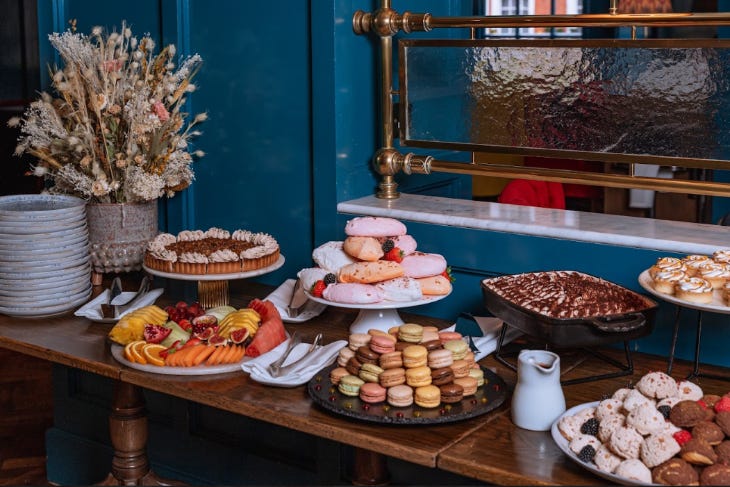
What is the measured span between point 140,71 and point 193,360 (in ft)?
3.80

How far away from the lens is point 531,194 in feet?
12.0

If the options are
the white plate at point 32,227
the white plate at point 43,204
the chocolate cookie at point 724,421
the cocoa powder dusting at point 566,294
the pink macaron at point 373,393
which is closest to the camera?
the chocolate cookie at point 724,421

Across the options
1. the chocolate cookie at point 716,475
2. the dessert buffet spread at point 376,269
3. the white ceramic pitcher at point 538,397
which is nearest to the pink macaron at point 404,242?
the dessert buffet spread at point 376,269

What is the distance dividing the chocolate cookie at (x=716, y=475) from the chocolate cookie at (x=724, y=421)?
10cm

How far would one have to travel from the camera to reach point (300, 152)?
275 cm

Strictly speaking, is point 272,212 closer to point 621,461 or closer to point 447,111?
point 447,111

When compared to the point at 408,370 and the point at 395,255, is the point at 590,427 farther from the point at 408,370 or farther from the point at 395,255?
the point at 395,255

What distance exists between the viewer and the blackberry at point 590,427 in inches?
66.6

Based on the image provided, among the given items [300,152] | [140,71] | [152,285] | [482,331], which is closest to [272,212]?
[300,152]

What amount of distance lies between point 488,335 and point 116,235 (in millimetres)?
1116

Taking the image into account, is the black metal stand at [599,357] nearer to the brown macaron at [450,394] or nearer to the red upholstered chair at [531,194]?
the brown macaron at [450,394]

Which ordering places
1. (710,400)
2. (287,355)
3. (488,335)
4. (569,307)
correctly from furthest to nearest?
(488,335) → (287,355) → (569,307) → (710,400)

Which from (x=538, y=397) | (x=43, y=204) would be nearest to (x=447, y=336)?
(x=538, y=397)

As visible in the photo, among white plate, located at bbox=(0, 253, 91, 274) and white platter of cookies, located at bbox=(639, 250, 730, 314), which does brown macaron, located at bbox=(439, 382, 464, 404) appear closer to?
white platter of cookies, located at bbox=(639, 250, 730, 314)
